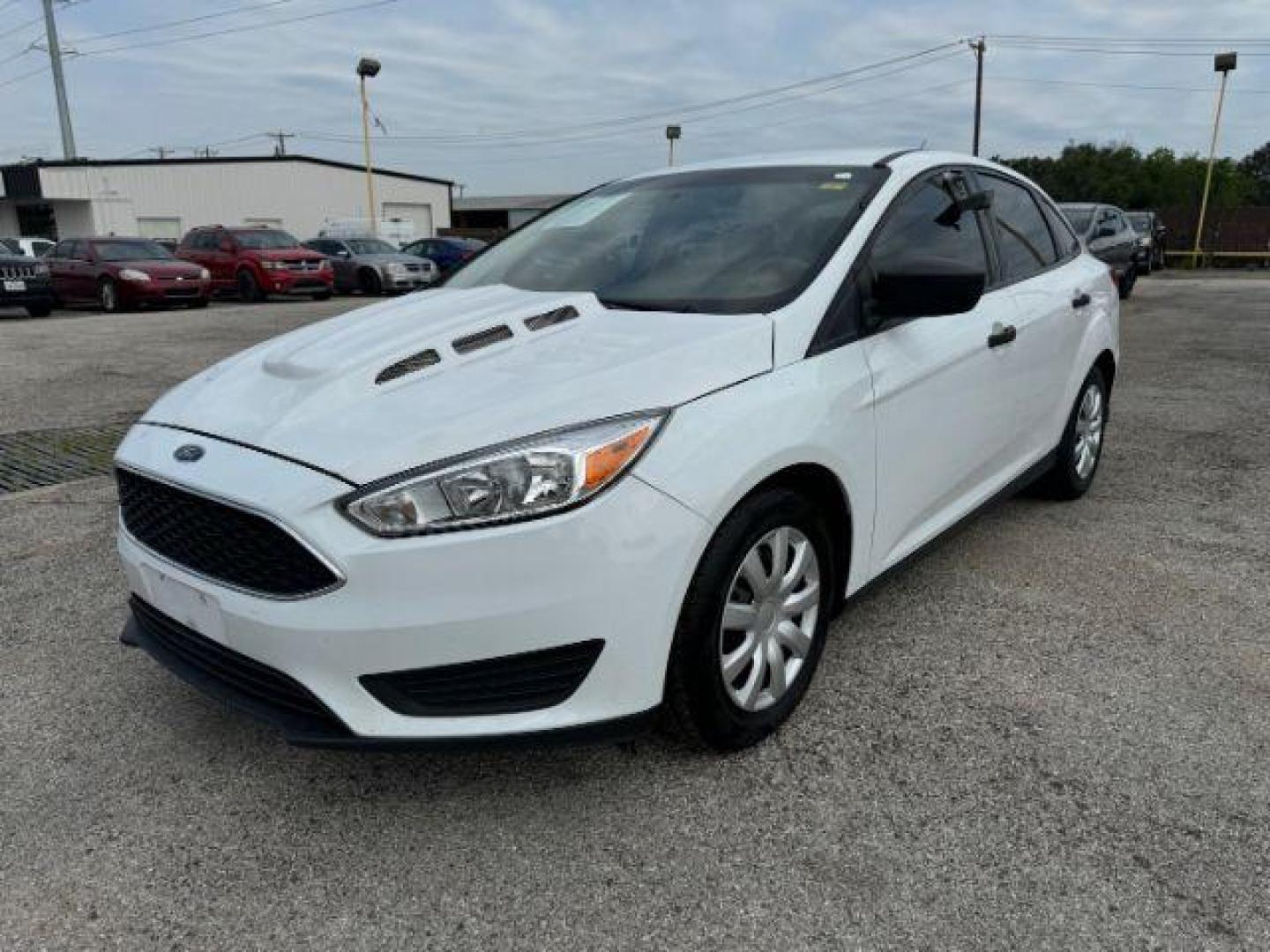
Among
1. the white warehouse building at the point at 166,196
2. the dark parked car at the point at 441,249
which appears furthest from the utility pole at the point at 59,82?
the dark parked car at the point at 441,249

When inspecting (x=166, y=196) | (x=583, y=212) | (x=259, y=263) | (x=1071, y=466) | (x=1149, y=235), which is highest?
(x=166, y=196)

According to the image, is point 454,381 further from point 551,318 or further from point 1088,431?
point 1088,431

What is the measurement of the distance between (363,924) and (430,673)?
54 centimetres

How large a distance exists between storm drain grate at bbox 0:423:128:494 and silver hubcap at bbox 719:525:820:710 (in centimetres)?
454

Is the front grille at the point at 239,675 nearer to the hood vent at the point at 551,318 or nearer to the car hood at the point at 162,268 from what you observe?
the hood vent at the point at 551,318

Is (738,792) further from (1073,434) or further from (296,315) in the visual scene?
(296,315)

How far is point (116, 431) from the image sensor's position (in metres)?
6.82

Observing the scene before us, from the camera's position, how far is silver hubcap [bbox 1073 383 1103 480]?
15.1ft

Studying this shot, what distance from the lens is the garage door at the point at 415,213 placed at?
48.8 metres

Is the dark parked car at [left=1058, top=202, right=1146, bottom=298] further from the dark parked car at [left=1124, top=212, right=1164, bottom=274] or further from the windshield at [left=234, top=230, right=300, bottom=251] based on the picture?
the windshield at [left=234, top=230, right=300, bottom=251]

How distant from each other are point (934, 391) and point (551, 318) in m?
1.25

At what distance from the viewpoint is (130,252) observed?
58.5 ft

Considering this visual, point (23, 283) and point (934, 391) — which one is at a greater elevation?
point (934, 391)

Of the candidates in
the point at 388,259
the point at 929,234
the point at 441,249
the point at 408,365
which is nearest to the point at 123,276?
the point at 388,259
